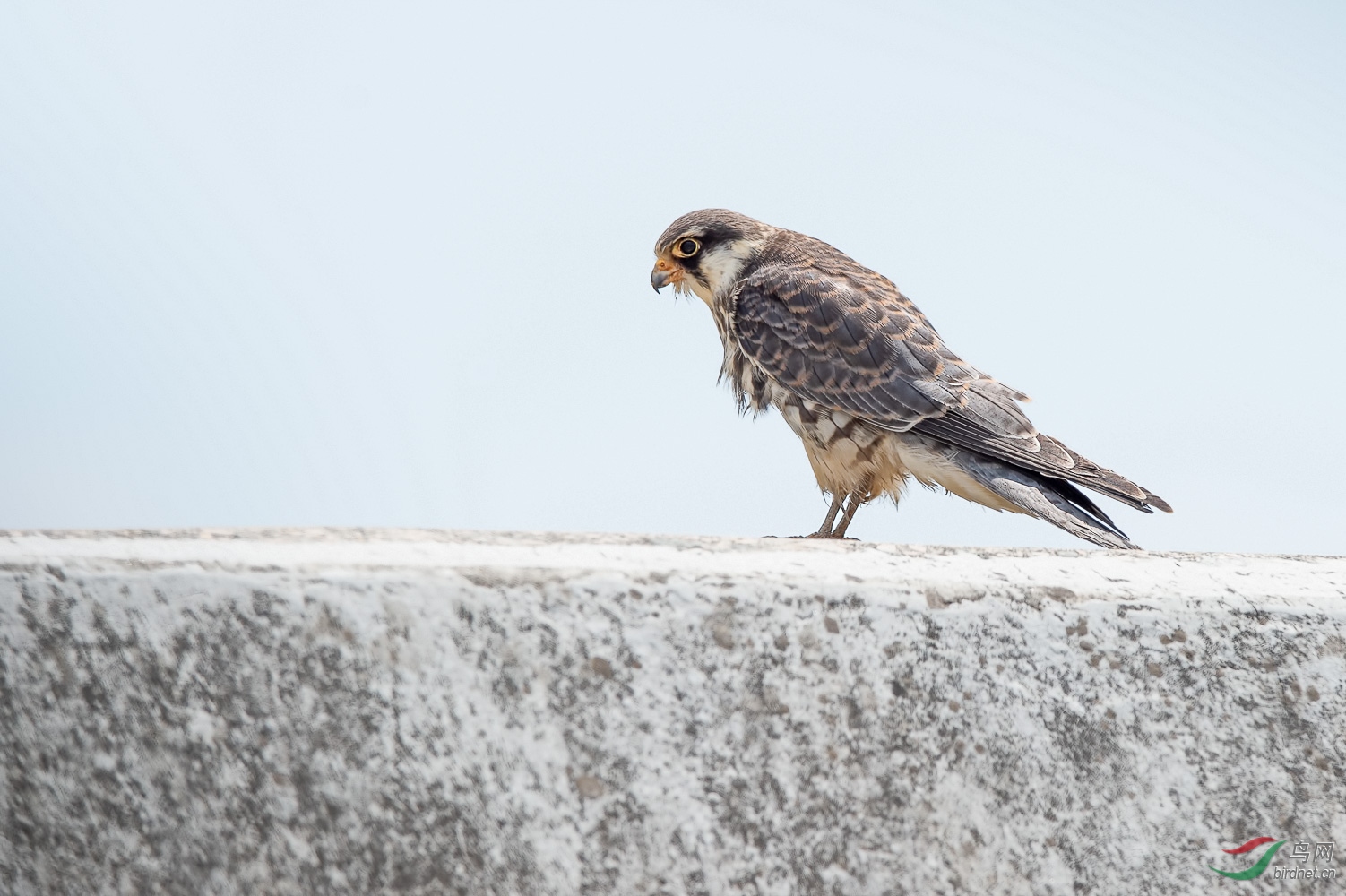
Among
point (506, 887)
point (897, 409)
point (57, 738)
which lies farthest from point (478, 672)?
point (897, 409)

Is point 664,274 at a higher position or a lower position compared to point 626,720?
higher

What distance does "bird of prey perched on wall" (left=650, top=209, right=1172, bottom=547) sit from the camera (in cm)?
303

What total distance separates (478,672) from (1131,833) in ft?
2.89

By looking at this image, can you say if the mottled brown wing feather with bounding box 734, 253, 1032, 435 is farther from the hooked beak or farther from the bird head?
the hooked beak

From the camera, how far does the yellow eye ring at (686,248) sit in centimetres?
386

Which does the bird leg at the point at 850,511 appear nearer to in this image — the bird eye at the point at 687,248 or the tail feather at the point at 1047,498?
the tail feather at the point at 1047,498

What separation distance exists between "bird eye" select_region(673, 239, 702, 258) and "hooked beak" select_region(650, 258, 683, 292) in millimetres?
54

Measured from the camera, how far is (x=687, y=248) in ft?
12.7

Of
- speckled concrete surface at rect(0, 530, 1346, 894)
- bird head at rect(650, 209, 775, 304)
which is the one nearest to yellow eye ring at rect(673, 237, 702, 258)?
bird head at rect(650, 209, 775, 304)

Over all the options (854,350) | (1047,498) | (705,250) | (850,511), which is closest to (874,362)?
(854,350)

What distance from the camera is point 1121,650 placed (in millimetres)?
1480

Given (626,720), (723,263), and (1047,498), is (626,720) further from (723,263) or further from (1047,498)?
(723,263)

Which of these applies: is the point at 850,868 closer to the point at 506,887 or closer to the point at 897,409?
the point at 506,887

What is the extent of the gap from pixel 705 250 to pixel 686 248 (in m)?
0.07
